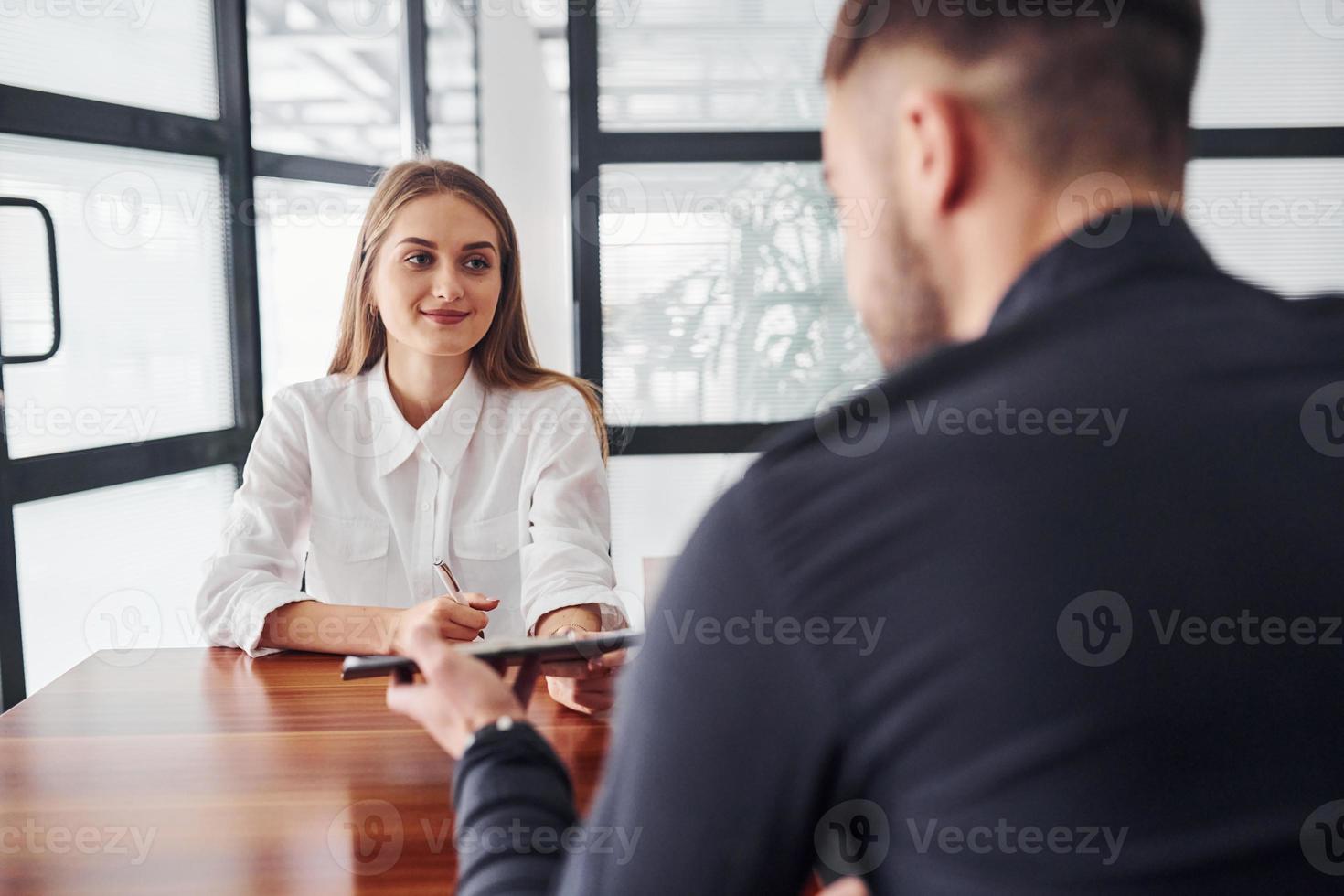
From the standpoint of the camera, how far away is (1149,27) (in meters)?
0.58

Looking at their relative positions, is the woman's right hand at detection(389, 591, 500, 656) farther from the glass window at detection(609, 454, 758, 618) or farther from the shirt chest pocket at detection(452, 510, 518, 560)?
the glass window at detection(609, 454, 758, 618)

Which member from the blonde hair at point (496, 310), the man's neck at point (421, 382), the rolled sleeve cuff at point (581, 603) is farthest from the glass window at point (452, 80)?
the rolled sleeve cuff at point (581, 603)

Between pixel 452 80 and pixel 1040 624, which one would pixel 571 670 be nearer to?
pixel 1040 624

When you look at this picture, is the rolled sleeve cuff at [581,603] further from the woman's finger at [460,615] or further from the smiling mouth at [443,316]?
the smiling mouth at [443,316]

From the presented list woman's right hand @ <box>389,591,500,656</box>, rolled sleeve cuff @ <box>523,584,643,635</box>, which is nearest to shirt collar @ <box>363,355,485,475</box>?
rolled sleeve cuff @ <box>523,584,643,635</box>

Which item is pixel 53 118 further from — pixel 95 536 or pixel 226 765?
pixel 226 765

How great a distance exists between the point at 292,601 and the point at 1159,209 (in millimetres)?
1341

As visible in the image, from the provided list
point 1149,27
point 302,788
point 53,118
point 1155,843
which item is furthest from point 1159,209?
point 53,118

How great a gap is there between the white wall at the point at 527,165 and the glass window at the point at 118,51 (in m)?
1.18

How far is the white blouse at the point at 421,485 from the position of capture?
1917 mm

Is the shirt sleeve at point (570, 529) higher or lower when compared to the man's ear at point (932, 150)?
lower

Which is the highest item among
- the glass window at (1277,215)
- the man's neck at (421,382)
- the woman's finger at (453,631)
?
the glass window at (1277,215)

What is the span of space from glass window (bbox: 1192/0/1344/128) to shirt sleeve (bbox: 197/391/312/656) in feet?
9.57

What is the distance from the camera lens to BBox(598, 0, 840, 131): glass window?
3.13 metres
